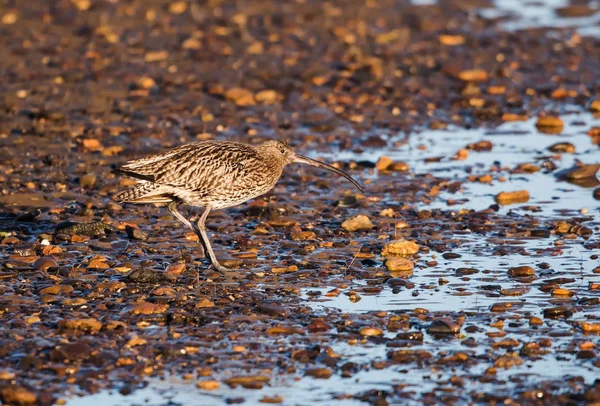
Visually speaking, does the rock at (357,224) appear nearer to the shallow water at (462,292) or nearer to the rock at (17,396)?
the shallow water at (462,292)

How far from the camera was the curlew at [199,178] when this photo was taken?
1250 centimetres

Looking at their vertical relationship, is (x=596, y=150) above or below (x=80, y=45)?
below

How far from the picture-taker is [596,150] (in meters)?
17.5

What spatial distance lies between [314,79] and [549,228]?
803 cm

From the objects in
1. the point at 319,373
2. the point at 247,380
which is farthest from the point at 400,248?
the point at 247,380

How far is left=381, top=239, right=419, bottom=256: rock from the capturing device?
41.6 feet

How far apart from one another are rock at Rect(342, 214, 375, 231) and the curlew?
3.99 feet

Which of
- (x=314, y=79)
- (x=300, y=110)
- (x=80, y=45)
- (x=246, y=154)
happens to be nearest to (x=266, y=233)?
(x=246, y=154)

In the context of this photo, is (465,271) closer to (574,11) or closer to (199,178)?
(199,178)

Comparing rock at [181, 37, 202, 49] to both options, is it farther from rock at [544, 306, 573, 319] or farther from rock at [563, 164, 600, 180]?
rock at [544, 306, 573, 319]

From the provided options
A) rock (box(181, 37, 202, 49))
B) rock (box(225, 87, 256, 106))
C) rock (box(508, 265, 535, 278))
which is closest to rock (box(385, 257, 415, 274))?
rock (box(508, 265, 535, 278))

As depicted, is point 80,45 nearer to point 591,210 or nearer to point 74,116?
point 74,116

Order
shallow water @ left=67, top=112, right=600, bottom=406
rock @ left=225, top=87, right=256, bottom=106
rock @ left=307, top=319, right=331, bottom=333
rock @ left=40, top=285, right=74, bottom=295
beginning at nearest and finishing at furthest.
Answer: shallow water @ left=67, top=112, right=600, bottom=406
rock @ left=307, top=319, right=331, bottom=333
rock @ left=40, top=285, right=74, bottom=295
rock @ left=225, top=87, right=256, bottom=106

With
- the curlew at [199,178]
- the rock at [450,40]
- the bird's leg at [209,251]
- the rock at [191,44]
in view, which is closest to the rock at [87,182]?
the curlew at [199,178]
